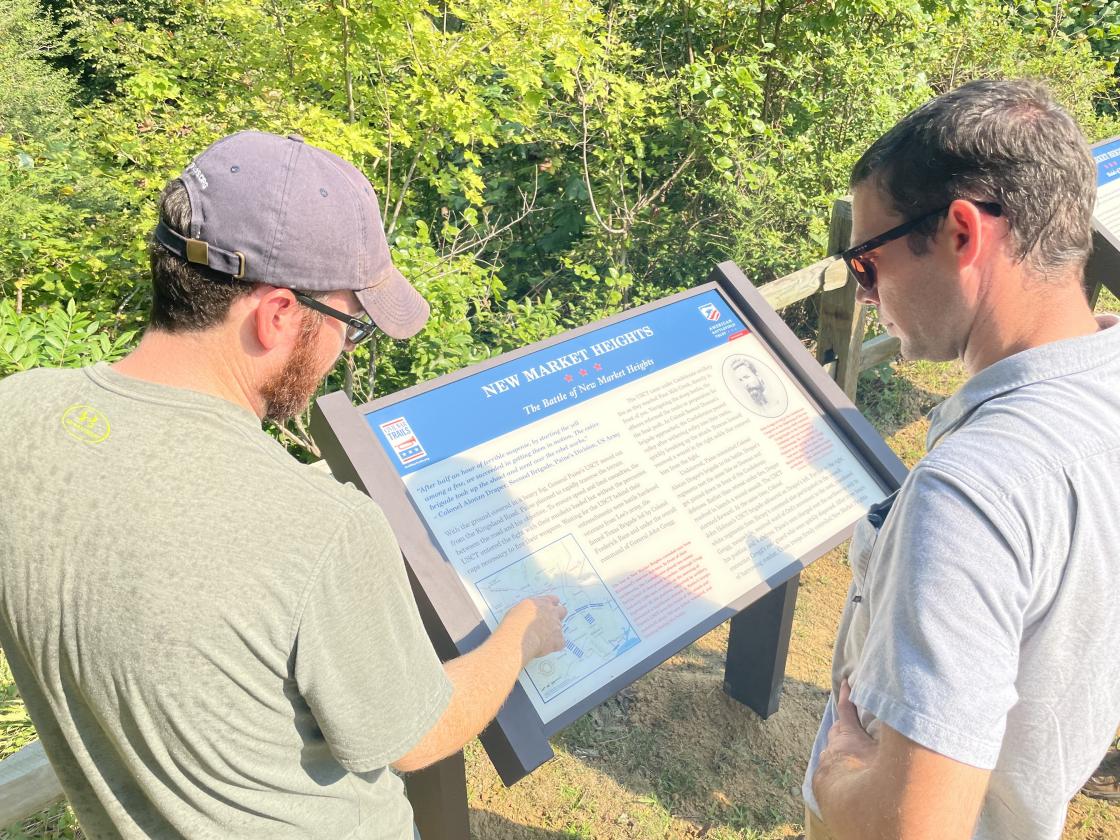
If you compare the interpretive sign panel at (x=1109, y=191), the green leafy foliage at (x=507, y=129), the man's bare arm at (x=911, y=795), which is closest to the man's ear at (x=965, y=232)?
the man's bare arm at (x=911, y=795)

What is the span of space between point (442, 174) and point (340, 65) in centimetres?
80

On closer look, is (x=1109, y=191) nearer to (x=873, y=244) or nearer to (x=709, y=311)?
(x=709, y=311)

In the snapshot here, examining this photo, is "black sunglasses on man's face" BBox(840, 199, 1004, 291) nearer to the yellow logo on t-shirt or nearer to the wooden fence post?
the yellow logo on t-shirt

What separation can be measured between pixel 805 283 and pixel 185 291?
283 cm

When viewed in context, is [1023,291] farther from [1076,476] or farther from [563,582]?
[563,582]

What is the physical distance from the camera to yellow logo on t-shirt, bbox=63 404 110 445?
110 cm

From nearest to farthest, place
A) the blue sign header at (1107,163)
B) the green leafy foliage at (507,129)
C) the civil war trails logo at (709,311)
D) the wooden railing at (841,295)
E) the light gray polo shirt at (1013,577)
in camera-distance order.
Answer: the light gray polo shirt at (1013,577), the civil war trails logo at (709,311), the wooden railing at (841,295), the green leafy foliage at (507,129), the blue sign header at (1107,163)

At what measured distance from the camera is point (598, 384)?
2139 millimetres

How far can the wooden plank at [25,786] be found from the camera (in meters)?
1.60

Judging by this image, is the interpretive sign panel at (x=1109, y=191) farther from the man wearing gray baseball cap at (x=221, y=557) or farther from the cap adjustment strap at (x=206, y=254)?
the cap adjustment strap at (x=206, y=254)

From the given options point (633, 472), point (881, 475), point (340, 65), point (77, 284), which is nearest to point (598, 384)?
point (633, 472)

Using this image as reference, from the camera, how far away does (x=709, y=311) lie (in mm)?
2432

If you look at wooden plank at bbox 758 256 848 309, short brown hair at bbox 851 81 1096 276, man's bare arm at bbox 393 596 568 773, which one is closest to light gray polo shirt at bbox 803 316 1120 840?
short brown hair at bbox 851 81 1096 276

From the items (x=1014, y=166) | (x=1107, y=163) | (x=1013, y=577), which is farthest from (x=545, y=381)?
(x=1107, y=163)
